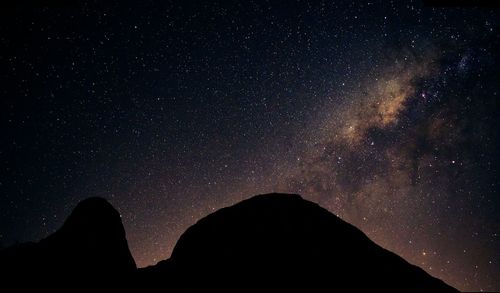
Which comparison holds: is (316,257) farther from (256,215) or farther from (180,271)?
(180,271)

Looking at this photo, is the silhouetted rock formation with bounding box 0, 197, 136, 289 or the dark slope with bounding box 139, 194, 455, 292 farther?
the dark slope with bounding box 139, 194, 455, 292

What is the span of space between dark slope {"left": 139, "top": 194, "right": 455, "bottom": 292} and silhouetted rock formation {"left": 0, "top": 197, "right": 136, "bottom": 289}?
89 cm

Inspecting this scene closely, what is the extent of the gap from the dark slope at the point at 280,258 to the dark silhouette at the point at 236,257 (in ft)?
0.08

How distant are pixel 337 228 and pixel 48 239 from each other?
7.75 metres

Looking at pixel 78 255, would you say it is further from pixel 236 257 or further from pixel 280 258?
pixel 280 258

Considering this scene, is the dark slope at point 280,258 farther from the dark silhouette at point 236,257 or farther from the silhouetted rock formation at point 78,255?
the silhouetted rock formation at point 78,255

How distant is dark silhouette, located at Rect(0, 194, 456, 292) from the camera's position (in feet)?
21.9

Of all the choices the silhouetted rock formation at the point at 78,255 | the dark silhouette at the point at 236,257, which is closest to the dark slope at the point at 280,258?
the dark silhouette at the point at 236,257

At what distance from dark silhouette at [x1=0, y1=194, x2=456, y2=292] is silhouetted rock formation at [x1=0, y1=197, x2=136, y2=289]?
2 cm

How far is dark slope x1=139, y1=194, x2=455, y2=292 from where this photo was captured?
674cm

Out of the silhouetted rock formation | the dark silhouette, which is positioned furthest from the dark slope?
the silhouetted rock formation

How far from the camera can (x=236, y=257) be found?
7.29 metres

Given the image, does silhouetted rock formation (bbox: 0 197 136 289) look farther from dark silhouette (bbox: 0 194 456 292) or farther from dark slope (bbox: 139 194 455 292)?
dark slope (bbox: 139 194 455 292)

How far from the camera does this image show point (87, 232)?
301 inches
